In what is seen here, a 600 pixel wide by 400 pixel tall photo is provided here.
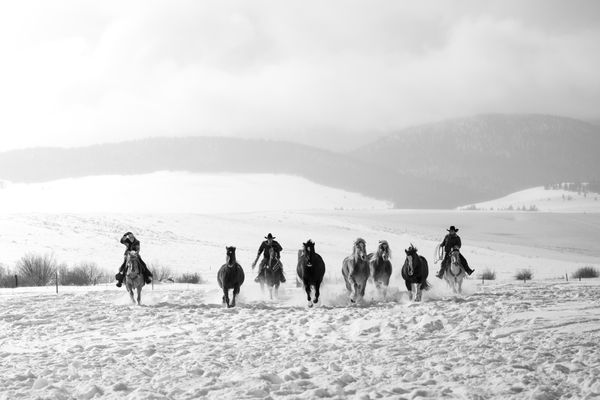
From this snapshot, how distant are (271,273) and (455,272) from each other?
5406 mm

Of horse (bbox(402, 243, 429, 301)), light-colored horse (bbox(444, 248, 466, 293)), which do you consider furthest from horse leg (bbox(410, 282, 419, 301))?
light-colored horse (bbox(444, 248, 466, 293))

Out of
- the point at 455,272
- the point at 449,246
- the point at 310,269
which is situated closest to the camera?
the point at 310,269

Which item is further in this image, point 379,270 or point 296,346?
point 379,270

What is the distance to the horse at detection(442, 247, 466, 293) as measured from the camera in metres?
20.9

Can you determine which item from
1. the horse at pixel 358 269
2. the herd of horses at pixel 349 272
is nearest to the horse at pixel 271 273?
the herd of horses at pixel 349 272

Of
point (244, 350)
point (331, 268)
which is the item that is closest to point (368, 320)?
point (244, 350)

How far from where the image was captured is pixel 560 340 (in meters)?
11.1

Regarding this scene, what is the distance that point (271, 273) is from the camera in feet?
69.3

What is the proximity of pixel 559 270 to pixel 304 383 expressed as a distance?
40.8m

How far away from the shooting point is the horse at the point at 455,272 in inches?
822

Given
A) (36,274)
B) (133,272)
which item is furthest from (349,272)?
(36,274)

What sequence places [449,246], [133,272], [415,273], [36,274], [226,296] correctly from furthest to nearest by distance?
[36,274], [449,246], [133,272], [415,273], [226,296]

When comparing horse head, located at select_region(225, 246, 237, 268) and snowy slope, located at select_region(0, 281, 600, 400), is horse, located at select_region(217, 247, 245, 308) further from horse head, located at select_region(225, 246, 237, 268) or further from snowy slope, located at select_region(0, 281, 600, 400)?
snowy slope, located at select_region(0, 281, 600, 400)

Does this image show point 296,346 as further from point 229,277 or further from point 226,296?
point 229,277
